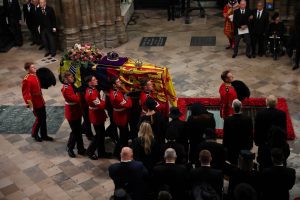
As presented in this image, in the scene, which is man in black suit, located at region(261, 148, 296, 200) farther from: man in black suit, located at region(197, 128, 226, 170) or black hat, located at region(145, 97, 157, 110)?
black hat, located at region(145, 97, 157, 110)

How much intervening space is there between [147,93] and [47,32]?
6.78 metres

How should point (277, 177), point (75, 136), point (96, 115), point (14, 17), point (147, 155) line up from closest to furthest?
point (277, 177) → point (147, 155) → point (96, 115) → point (75, 136) → point (14, 17)

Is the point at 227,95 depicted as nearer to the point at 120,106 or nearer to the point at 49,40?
the point at 120,106

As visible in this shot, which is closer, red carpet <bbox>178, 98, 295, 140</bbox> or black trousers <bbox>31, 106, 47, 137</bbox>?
black trousers <bbox>31, 106, 47, 137</bbox>

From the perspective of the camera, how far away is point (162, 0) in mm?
18609

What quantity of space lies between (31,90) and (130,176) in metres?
3.64

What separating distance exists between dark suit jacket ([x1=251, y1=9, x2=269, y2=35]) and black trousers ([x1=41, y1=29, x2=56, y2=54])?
18.6 ft

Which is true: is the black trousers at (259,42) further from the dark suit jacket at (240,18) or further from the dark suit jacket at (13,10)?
the dark suit jacket at (13,10)

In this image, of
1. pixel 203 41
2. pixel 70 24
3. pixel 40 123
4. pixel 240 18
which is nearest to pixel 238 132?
pixel 40 123

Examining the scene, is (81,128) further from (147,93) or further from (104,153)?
(147,93)

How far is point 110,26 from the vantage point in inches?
590

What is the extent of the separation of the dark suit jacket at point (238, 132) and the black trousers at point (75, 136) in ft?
9.36

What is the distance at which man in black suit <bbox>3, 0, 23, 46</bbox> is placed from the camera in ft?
50.7

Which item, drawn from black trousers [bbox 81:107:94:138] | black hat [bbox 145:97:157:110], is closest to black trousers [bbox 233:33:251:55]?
black trousers [bbox 81:107:94:138]
